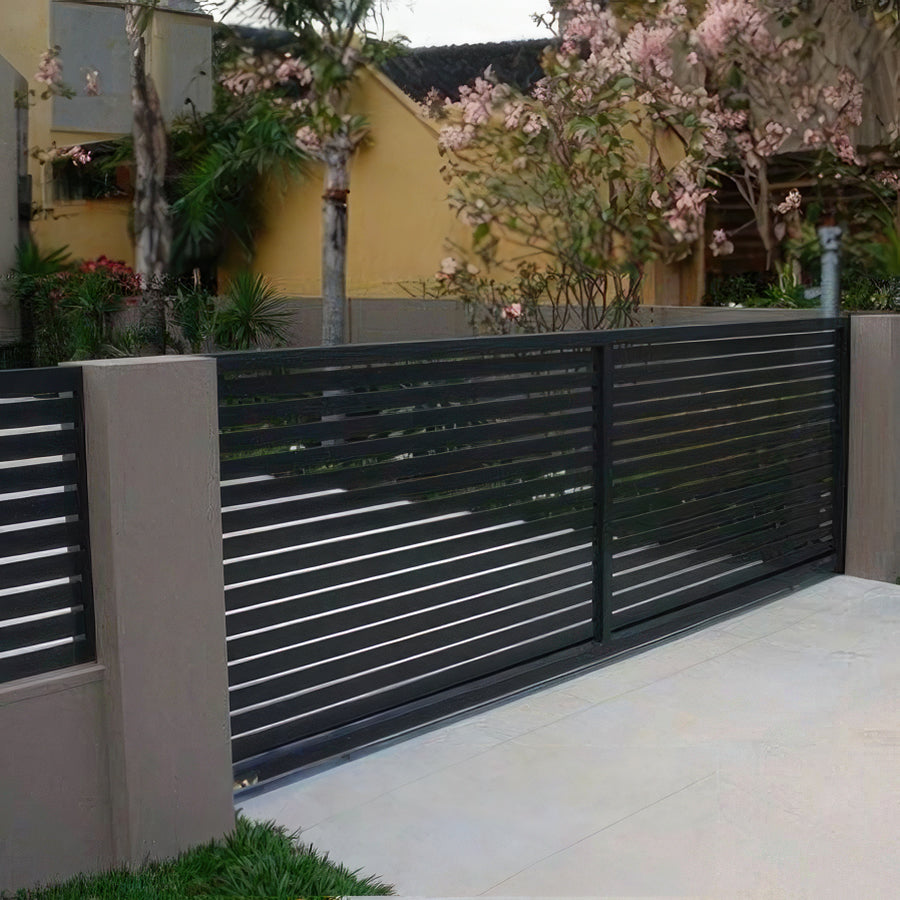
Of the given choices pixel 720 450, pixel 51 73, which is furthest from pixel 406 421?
pixel 51 73

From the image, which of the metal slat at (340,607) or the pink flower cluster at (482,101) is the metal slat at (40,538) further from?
the pink flower cluster at (482,101)

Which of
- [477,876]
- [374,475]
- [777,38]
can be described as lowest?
[477,876]

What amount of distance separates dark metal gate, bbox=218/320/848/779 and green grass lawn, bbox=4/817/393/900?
408 mm

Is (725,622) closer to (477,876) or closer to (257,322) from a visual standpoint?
(477,876)

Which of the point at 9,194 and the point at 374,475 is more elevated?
the point at 9,194

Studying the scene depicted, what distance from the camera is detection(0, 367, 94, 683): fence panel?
10.4ft

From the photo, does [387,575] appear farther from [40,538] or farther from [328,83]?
[328,83]

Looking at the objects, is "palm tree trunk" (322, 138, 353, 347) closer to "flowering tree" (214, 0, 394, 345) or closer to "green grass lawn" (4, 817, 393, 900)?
"flowering tree" (214, 0, 394, 345)

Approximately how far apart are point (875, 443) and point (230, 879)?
165 inches

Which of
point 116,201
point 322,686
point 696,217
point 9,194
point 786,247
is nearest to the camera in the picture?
point 322,686

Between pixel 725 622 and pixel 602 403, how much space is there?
132 centimetres

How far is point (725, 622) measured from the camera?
18.6ft

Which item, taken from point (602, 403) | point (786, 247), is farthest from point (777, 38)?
point (602, 403)

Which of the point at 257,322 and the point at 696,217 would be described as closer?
the point at 696,217
